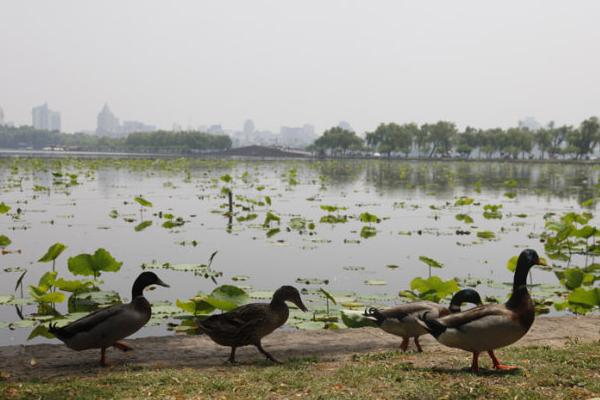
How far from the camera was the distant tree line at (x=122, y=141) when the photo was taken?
450 feet

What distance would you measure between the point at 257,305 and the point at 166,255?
7.64 meters

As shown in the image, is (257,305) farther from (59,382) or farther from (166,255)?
(166,255)

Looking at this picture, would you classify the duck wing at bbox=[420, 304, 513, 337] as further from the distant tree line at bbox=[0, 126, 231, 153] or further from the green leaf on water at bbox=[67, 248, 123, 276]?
the distant tree line at bbox=[0, 126, 231, 153]

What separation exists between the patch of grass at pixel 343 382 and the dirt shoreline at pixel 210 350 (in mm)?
328

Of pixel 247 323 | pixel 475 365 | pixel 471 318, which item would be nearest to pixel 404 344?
pixel 475 365

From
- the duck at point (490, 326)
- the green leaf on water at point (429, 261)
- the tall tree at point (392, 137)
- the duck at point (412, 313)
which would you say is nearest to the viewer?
the duck at point (490, 326)

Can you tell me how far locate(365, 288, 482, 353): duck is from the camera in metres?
5.79

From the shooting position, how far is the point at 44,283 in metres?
7.45

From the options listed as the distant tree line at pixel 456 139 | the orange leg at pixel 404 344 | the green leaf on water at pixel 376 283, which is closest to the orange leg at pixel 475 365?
the orange leg at pixel 404 344

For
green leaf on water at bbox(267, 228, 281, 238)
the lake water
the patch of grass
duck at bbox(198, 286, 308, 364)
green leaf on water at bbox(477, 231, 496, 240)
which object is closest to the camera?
the patch of grass

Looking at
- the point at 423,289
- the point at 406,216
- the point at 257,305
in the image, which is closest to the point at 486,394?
the point at 257,305

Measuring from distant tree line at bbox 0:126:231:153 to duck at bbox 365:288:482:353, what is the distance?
433 feet

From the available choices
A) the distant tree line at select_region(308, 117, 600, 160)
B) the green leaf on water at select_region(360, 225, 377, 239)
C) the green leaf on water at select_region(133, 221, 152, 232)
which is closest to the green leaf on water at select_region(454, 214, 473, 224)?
the green leaf on water at select_region(360, 225, 377, 239)

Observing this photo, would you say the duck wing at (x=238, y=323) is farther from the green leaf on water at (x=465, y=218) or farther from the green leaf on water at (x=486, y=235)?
the green leaf on water at (x=465, y=218)
